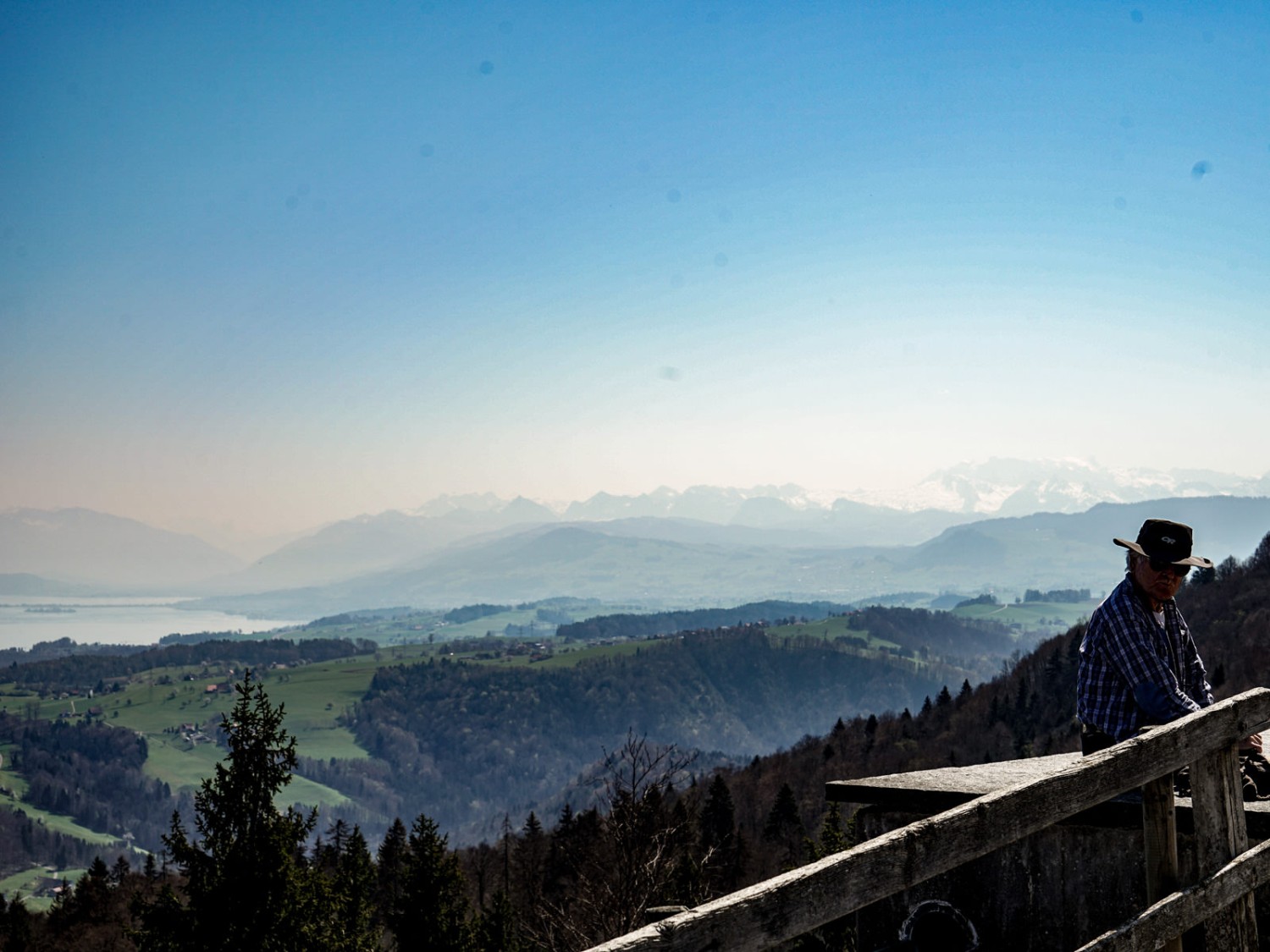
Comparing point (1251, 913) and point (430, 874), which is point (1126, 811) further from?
point (430, 874)

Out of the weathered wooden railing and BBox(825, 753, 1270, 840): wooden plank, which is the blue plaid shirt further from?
the weathered wooden railing

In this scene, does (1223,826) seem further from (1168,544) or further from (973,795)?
(1168,544)

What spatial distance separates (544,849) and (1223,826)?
93514 mm

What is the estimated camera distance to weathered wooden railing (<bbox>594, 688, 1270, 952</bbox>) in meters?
2.51

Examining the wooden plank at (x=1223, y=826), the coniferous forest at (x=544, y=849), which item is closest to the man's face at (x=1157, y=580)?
the wooden plank at (x=1223, y=826)

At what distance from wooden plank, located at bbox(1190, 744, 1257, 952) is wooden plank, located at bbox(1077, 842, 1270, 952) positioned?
53 millimetres

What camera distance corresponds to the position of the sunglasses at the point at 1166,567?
6105mm

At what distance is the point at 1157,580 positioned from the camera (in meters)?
6.12

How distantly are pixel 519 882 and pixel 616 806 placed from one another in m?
57.6

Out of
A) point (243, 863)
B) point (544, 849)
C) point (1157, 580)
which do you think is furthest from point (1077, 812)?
point (544, 849)

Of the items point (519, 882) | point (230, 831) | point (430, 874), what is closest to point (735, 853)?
point (519, 882)

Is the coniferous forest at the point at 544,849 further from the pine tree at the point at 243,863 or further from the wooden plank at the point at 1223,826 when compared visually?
the wooden plank at the point at 1223,826

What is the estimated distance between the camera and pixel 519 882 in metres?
79.4

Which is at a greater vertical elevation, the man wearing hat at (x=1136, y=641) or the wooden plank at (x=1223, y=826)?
the man wearing hat at (x=1136, y=641)
